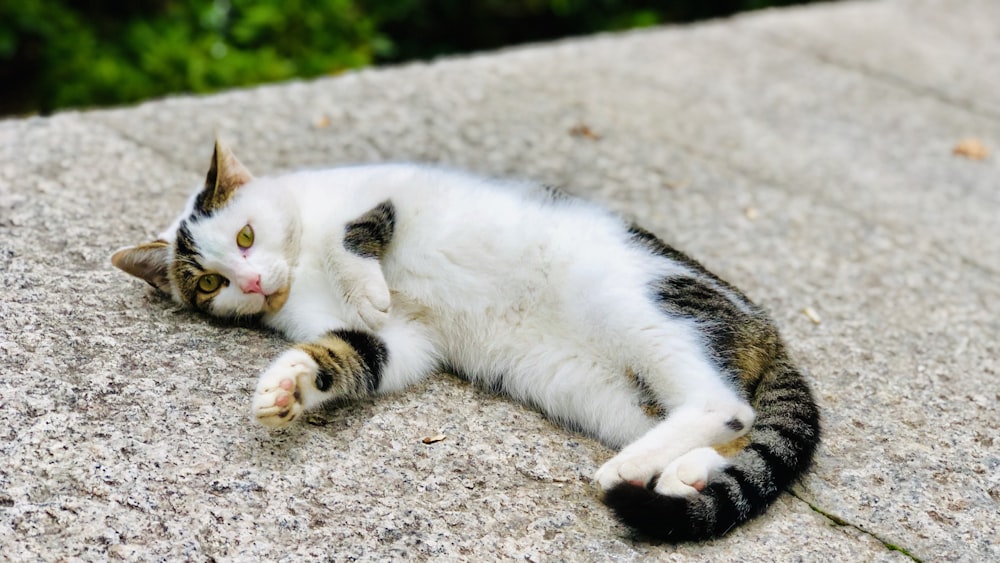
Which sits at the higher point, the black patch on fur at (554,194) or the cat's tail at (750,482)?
the black patch on fur at (554,194)

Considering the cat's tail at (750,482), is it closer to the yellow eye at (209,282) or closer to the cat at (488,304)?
the cat at (488,304)

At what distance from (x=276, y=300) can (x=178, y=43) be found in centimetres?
366

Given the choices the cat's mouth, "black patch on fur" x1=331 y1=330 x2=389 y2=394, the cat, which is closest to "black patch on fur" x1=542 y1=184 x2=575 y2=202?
the cat

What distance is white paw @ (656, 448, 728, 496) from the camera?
6.69 ft

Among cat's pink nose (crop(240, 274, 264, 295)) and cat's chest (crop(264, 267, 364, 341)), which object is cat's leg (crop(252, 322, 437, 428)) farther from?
cat's pink nose (crop(240, 274, 264, 295))

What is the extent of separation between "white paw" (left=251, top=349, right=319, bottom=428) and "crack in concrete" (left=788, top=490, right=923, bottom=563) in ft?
4.07

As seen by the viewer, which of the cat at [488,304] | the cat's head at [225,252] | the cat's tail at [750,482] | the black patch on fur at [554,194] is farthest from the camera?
the black patch on fur at [554,194]

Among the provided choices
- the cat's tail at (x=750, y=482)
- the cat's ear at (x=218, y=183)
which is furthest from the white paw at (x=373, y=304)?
the cat's tail at (x=750, y=482)

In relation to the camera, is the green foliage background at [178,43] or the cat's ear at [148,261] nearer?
the cat's ear at [148,261]

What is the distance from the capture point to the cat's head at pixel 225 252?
256cm

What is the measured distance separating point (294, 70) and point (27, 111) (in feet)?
6.10

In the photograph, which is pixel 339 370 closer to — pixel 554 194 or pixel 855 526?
pixel 554 194

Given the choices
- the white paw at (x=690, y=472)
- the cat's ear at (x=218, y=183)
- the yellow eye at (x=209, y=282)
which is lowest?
the white paw at (x=690, y=472)

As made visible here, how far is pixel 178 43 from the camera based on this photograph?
565cm
